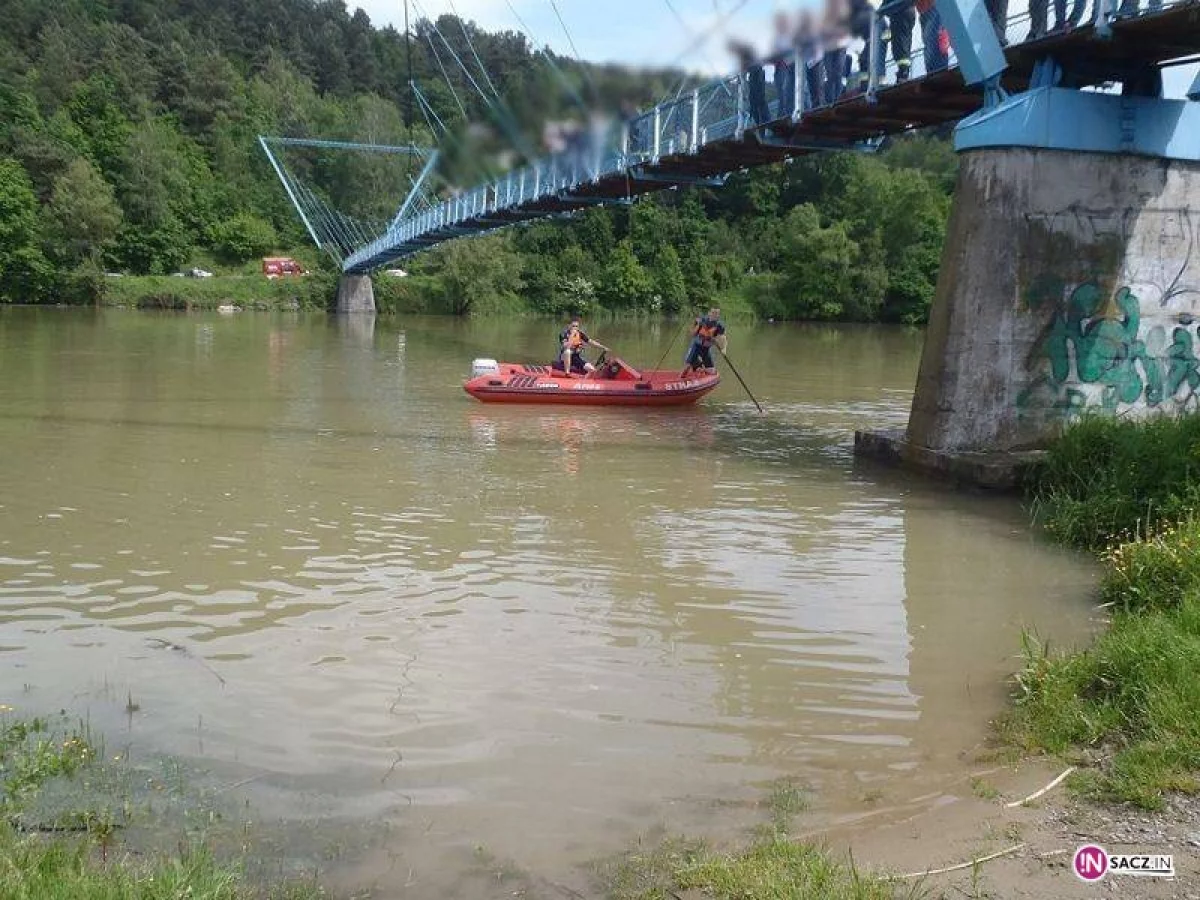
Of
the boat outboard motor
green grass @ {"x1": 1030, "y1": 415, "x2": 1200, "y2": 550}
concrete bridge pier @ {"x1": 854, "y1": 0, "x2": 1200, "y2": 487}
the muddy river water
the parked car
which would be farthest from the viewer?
the parked car

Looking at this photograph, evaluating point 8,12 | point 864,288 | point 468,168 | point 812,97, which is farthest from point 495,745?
point 8,12

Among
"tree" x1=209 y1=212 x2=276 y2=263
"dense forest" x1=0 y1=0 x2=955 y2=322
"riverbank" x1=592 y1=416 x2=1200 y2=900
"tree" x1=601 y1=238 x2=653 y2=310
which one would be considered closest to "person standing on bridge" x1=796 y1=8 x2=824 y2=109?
"riverbank" x1=592 y1=416 x2=1200 y2=900

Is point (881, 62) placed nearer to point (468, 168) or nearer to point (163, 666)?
point (163, 666)

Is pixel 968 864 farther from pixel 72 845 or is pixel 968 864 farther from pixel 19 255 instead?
pixel 19 255

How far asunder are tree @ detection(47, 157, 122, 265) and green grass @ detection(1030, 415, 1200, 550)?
6030 centimetres

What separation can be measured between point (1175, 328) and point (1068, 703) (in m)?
8.68

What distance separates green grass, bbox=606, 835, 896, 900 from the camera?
3373 mm

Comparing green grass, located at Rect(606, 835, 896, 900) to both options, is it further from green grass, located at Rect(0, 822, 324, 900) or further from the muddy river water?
green grass, located at Rect(0, 822, 324, 900)

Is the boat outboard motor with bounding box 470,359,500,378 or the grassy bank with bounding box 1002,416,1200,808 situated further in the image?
the boat outboard motor with bounding box 470,359,500,378

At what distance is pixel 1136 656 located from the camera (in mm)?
5055

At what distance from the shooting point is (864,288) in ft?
221

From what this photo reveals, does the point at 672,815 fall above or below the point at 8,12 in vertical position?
below

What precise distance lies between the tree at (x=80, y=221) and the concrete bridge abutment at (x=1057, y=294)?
5857 cm

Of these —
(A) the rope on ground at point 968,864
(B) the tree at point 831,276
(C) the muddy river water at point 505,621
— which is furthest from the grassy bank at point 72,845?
(B) the tree at point 831,276
